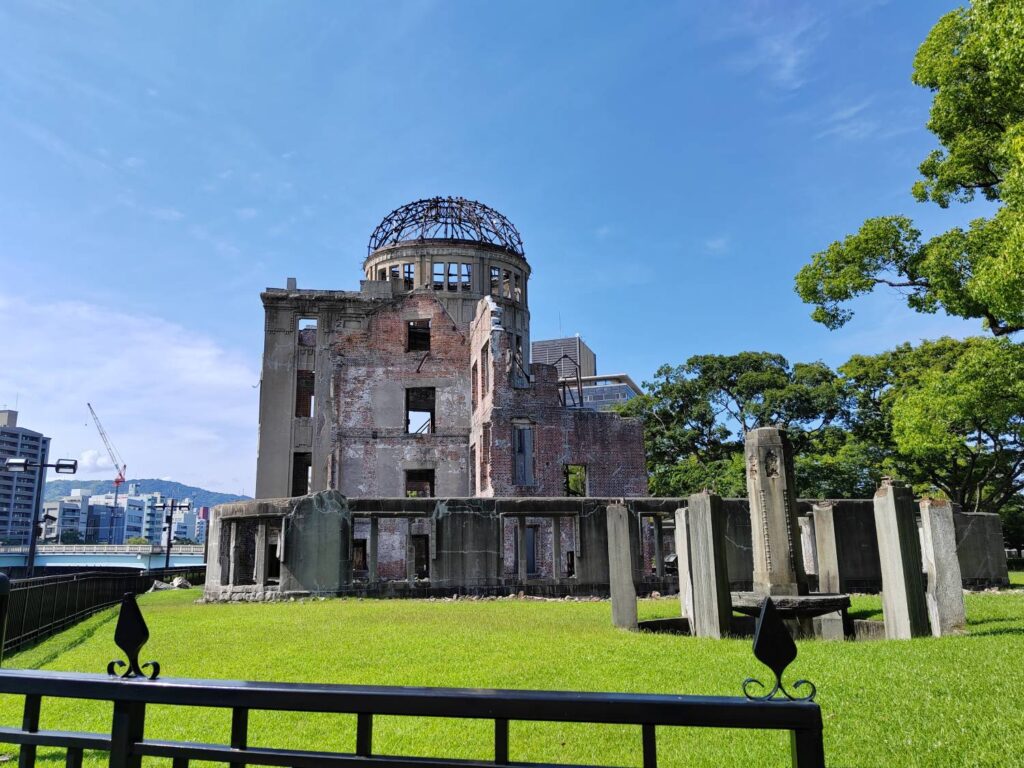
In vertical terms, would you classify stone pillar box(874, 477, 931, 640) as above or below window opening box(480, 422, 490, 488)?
below

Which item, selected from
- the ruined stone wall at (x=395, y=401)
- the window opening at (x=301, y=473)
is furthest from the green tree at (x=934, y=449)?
the window opening at (x=301, y=473)

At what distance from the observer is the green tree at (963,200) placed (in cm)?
1135

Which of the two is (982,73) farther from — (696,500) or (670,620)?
(670,620)

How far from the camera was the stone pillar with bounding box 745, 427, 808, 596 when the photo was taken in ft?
34.6

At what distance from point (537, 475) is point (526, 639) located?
639 inches

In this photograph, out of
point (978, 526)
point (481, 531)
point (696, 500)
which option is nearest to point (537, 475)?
point (481, 531)

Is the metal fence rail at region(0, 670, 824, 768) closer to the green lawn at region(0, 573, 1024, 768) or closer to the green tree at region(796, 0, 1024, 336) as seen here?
the green lawn at region(0, 573, 1024, 768)

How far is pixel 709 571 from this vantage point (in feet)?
34.4

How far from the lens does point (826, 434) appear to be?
34750 mm

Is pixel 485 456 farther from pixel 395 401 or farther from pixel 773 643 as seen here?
pixel 773 643

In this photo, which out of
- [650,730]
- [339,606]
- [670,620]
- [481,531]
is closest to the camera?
[650,730]

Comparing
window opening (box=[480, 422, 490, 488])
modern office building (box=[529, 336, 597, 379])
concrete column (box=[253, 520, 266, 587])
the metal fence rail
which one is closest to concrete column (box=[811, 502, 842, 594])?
window opening (box=[480, 422, 490, 488])

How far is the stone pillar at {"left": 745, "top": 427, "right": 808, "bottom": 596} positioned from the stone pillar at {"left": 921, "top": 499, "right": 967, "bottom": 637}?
5.36 feet

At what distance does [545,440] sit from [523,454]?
908mm
